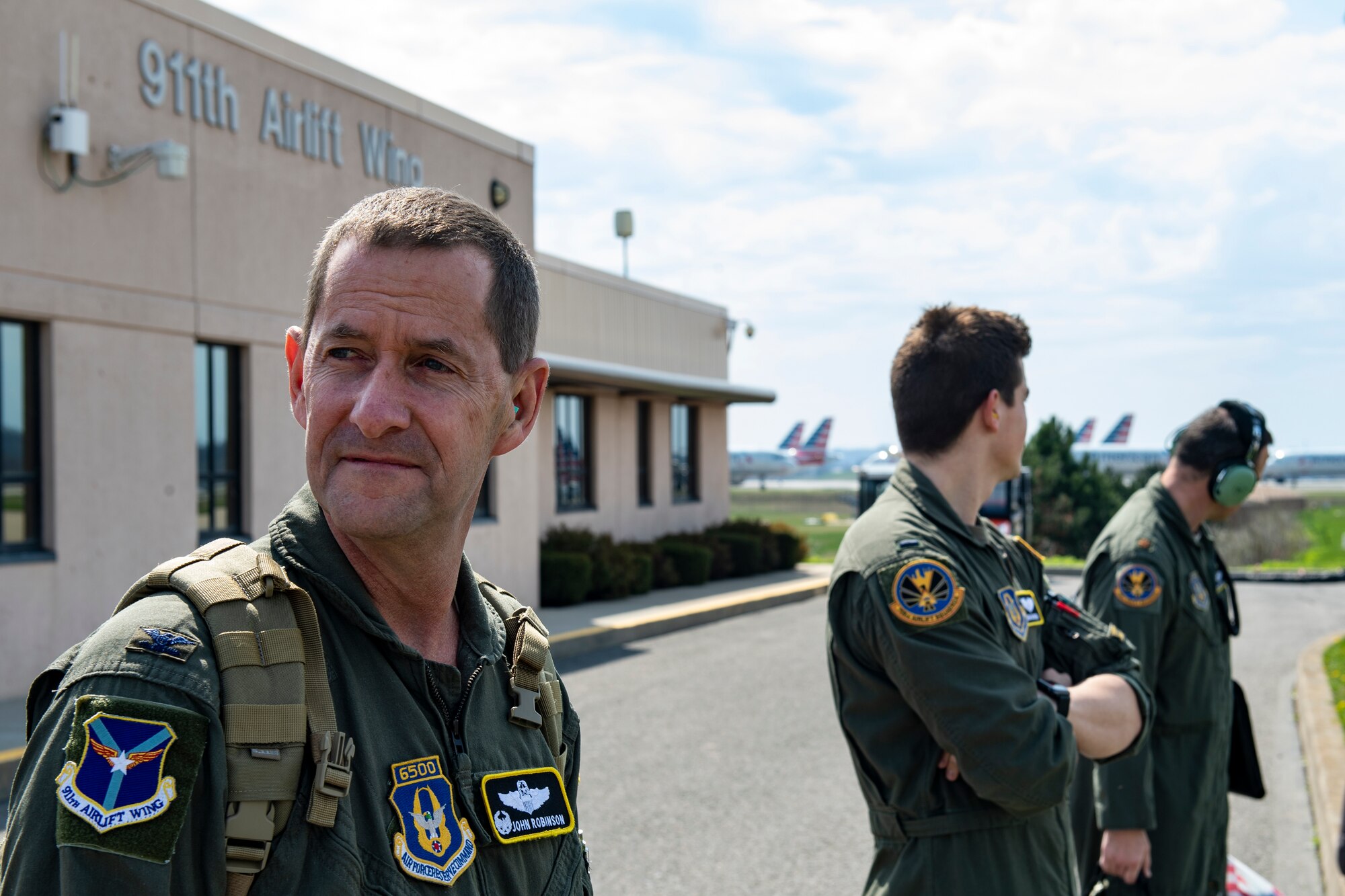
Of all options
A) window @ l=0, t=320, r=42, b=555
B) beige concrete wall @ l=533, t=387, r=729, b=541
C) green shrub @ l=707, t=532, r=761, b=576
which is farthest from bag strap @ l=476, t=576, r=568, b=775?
green shrub @ l=707, t=532, r=761, b=576

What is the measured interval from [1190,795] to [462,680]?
3134mm

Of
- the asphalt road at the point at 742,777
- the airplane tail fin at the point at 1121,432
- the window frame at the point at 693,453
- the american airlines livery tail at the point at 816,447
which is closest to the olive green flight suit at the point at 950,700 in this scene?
the asphalt road at the point at 742,777

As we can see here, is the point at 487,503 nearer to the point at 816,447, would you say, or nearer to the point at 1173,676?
the point at 1173,676

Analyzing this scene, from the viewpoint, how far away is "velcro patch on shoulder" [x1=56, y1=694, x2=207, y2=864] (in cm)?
123

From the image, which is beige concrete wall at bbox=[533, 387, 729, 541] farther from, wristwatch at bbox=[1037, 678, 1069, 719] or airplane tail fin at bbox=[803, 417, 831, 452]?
airplane tail fin at bbox=[803, 417, 831, 452]

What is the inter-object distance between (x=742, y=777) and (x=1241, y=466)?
435cm

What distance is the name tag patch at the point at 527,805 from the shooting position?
1.66m

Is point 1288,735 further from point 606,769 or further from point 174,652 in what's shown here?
point 174,652

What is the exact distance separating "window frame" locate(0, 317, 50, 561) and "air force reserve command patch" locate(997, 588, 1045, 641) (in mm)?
9279

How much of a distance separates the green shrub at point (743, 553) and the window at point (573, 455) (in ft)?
10.6

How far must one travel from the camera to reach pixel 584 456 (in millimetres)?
20203

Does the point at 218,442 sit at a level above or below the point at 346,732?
above

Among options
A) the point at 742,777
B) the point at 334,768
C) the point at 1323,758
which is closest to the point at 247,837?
the point at 334,768

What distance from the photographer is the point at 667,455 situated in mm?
22625
